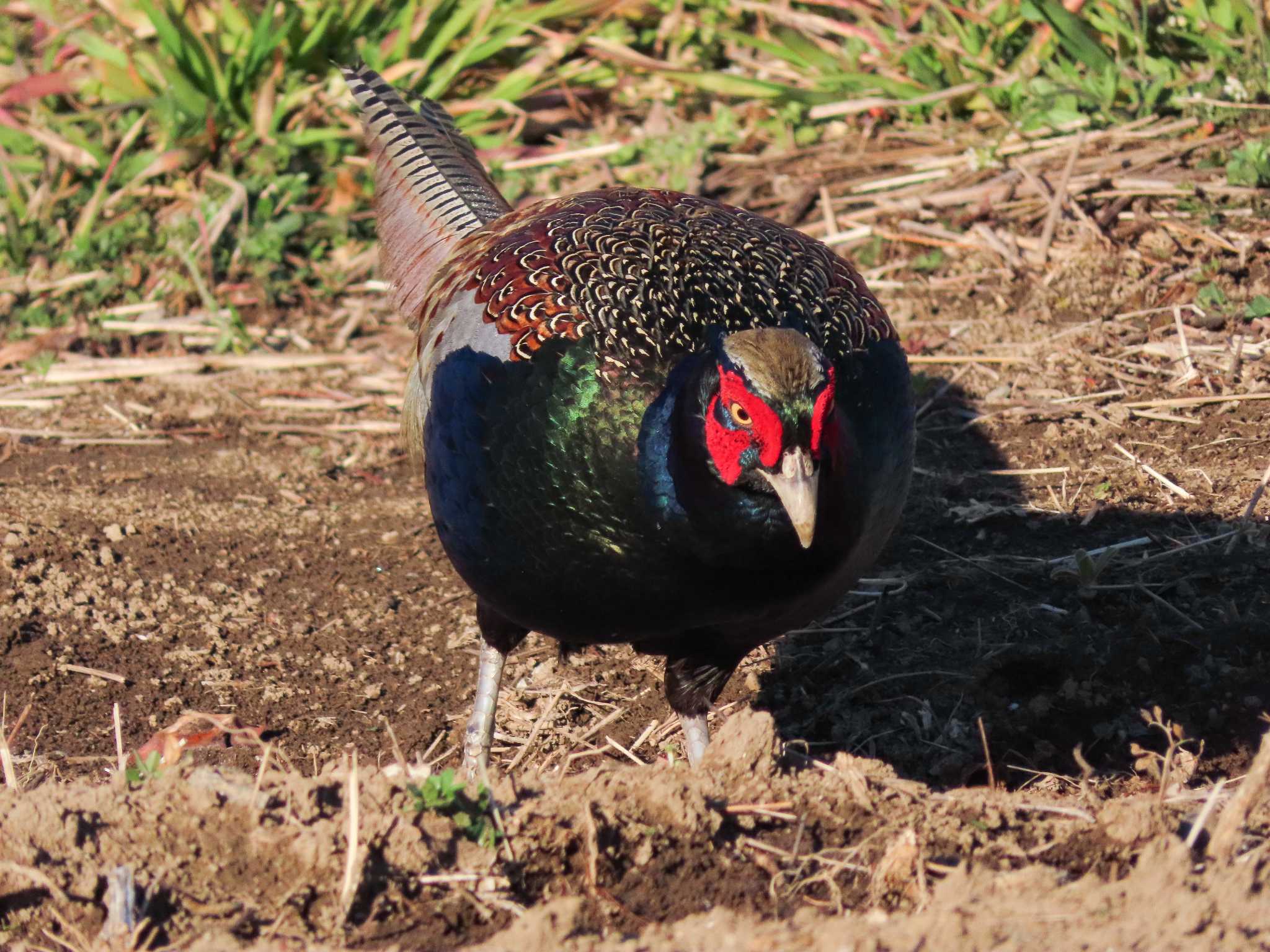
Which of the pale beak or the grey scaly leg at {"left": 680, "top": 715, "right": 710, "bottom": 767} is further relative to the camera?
the grey scaly leg at {"left": 680, "top": 715, "right": 710, "bottom": 767}

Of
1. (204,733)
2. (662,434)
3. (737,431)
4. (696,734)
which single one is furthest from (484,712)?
(737,431)

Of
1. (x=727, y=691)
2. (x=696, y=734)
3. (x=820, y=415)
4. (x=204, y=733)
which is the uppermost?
(x=820, y=415)

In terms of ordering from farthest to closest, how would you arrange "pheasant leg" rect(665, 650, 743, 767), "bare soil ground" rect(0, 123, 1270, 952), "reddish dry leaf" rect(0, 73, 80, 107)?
"reddish dry leaf" rect(0, 73, 80, 107) → "pheasant leg" rect(665, 650, 743, 767) → "bare soil ground" rect(0, 123, 1270, 952)

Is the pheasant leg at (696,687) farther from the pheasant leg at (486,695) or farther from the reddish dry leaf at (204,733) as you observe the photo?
the reddish dry leaf at (204,733)

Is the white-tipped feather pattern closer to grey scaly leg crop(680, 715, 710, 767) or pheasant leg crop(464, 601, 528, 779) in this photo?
pheasant leg crop(464, 601, 528, 779)

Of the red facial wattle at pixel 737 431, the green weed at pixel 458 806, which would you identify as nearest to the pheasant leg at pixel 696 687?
A: the red facial wattle at pixel 737 431

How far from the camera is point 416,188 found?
4.52 meters

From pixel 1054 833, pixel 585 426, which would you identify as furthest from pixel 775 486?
pixel 1054 833

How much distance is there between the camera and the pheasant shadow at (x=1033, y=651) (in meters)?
3.60

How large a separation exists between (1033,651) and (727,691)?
0.84 meters

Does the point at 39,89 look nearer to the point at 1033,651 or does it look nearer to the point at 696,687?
the point at 696,687

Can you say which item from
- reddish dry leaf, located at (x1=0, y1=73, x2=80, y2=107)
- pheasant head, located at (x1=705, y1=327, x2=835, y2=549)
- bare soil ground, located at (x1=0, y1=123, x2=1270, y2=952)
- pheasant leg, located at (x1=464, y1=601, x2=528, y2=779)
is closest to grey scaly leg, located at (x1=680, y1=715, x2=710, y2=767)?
bare soil ground, located at (x1=0, y1=123, x2=1270, y2=952)

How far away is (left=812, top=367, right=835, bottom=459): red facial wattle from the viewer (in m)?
2.61

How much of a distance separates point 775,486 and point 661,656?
1.66 m
